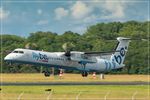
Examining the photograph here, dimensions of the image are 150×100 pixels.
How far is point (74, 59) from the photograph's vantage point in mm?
90562

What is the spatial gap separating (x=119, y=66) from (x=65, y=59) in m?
17.6

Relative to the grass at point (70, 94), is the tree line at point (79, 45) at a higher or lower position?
higher

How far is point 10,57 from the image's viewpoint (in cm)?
8319

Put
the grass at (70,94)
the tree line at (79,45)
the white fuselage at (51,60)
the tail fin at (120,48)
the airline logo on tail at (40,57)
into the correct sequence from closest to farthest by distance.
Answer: the grass at (70,94)
the white fuselage at (51,60)
the airline logo on tail at (40,57)
the tail fin at (120,48)
the tree line at (79,45)

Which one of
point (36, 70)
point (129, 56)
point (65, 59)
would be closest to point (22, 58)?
point (65, 59)

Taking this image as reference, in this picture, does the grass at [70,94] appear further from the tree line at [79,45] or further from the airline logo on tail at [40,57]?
the tree line at [79,45]

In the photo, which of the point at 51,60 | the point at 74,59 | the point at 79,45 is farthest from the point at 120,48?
the point at 79,45

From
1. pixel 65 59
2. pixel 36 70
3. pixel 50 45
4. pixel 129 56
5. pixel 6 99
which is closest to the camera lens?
pixel 6 99

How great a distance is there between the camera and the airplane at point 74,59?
272 feet

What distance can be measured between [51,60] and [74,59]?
6347mm

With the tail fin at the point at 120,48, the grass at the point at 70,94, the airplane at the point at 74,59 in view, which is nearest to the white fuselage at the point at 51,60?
the airplane at the point at 74,59

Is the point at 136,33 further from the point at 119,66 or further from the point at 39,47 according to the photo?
the point at 119,66

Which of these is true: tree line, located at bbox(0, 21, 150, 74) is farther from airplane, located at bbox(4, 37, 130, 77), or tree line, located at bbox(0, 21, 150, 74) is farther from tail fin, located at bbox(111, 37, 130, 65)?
airplane, located at bbox(4, 37, 130, 77)

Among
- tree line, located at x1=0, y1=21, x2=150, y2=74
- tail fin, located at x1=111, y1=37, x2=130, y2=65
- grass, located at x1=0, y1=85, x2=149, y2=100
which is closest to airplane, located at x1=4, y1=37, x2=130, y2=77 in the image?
tail fin, located at x1=111, y1=37, x2=130, y2=65
